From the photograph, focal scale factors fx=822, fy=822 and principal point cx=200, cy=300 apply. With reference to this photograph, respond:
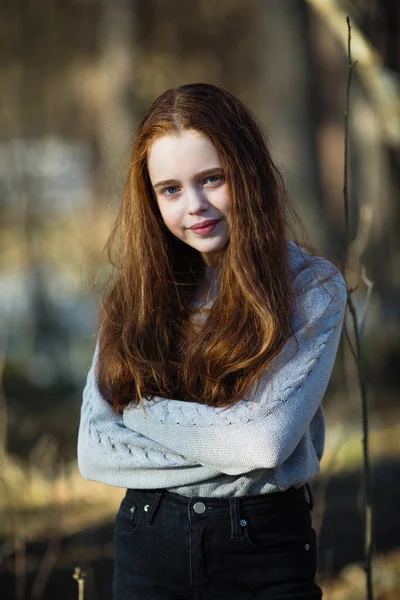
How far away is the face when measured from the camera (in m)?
1.89

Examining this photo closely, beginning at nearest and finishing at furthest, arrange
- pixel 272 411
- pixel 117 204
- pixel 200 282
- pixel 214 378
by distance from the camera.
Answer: pixel 272 411, pixel 214 378, pixel 200 282, pixel 117 204

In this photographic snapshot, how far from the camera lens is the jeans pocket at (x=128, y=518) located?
6.32 ft

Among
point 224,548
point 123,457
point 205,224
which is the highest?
point 205,224

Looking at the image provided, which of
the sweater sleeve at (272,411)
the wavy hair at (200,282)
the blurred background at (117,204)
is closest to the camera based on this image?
the sweater sleeve at (272,411)

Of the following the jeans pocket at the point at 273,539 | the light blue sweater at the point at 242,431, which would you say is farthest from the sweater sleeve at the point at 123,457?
the jeans pocket at the point at 273,539

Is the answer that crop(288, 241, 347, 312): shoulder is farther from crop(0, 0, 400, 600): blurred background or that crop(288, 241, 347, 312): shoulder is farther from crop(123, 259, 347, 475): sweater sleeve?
crop(0, 0, 400, 600): blurred background

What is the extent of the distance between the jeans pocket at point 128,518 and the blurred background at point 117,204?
0.67 metres

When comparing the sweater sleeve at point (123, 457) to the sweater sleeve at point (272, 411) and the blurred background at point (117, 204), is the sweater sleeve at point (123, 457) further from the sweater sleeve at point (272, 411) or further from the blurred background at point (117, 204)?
the blurred background at point (117, 204)

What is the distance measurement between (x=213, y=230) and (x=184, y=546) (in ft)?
2.37

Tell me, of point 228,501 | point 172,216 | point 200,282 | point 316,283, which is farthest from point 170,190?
point 228,501

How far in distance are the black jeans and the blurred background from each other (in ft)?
2.49

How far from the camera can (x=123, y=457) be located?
1898mm

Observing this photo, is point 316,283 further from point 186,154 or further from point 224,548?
point 224,548

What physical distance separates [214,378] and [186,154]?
52 cm
